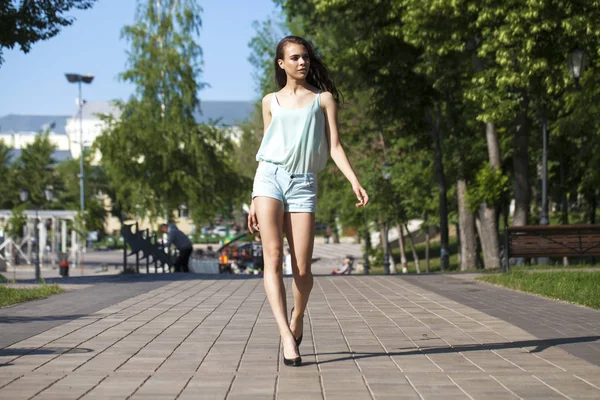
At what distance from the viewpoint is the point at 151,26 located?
49875mm

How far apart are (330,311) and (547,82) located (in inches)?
492

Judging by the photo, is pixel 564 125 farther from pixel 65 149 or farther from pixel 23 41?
pixel 65 149

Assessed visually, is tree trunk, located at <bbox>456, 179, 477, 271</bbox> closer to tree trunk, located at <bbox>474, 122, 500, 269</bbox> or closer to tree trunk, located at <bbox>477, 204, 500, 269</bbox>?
tree trunk, located at <bbox>477, 204, 500, 269</bbox>

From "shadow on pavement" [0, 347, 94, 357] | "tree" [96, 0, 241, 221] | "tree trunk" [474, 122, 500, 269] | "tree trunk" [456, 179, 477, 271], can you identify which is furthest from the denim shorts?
"tree" [96, 0, 241, 221]

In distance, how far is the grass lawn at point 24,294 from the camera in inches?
445

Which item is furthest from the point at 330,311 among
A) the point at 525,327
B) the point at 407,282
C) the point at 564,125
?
the point at 564,125

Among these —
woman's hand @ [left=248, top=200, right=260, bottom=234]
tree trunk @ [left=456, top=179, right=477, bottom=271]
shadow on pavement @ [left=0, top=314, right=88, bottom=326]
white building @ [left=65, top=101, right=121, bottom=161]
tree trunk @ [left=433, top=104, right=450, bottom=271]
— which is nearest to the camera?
woman's hand @ [left=248, top=200, right=260, bottom=234]

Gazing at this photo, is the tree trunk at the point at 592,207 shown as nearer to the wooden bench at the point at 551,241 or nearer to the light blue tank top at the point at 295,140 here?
the wooden bench at the point at 551,241

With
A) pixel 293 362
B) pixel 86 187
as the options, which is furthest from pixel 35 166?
pixel 293 362

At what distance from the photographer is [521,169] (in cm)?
2500

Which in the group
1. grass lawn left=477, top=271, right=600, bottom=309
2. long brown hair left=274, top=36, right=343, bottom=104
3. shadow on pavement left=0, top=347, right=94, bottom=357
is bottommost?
shadow on pavement left=0, top=347, right=94, bottom=357

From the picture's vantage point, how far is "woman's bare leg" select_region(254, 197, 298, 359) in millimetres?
6316

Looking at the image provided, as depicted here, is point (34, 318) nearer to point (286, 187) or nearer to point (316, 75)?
point (286, 187)

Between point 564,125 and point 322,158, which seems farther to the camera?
Result: point 564,125
